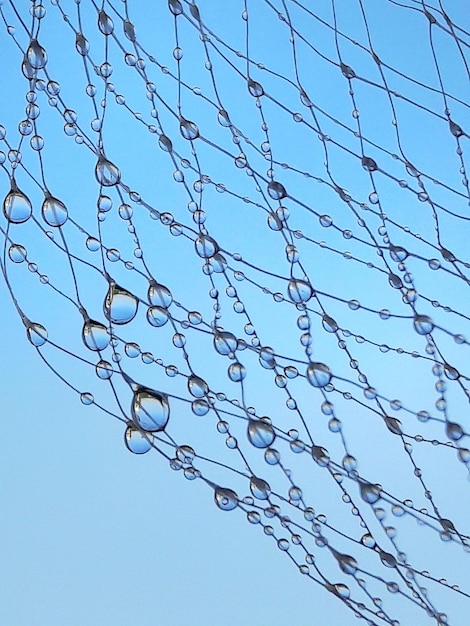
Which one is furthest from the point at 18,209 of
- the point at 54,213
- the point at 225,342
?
the point at 225,342

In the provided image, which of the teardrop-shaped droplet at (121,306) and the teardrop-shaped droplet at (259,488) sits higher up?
the teardrop-shaped droplet at (121,306)

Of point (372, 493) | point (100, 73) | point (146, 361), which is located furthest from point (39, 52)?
point (372, 493)

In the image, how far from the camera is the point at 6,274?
1.55ft

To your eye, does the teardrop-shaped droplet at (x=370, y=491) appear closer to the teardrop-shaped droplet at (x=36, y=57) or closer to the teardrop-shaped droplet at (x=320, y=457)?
the teardrop-shaped droplet at (x=320, y=457)

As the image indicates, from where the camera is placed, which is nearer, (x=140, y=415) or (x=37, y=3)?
(x=140, y=415)

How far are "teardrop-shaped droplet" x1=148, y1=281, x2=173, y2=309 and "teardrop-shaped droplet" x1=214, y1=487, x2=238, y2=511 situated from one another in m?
0.09

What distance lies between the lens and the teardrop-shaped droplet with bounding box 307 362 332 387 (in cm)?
41

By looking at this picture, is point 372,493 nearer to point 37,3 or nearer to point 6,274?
point 6,274

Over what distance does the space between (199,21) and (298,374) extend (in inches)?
8.1

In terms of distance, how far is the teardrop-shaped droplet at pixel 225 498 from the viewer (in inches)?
15.4

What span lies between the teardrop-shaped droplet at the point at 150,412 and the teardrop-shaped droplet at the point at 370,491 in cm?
10

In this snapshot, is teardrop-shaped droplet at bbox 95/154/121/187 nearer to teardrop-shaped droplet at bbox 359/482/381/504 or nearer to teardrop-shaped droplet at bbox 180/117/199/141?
teardrop-shaped droplet at bbox 180/117/199/141

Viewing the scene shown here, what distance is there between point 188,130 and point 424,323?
16cm

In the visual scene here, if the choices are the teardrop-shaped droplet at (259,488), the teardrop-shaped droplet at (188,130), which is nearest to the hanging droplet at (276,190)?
the teardrop-shaped droplet at (188,130)
